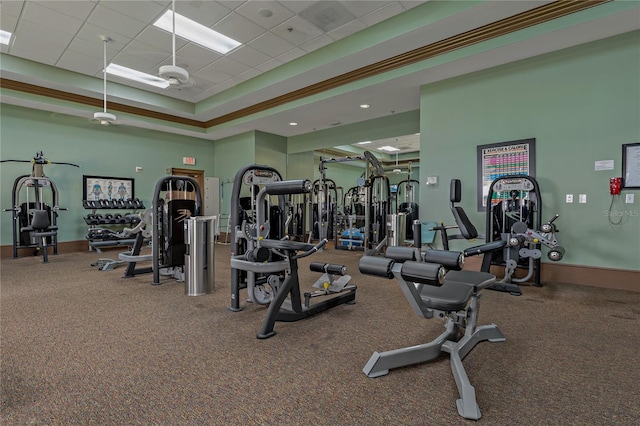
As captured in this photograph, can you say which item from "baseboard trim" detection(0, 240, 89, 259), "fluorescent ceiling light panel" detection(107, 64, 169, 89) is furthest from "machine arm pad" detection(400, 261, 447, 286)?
"baseboard trim" detection(0, 240, 89, 259)

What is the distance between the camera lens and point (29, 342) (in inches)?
96.3

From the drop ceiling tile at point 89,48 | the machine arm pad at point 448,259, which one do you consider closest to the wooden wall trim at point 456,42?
the drop ceiling tile at point 89,48

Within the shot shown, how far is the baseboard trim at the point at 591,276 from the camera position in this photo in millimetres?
3887

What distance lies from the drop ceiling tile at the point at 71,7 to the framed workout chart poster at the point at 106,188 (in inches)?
165

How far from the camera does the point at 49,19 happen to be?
4719 millimetres

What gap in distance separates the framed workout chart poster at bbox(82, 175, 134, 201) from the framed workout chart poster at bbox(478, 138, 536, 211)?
26.7 ft

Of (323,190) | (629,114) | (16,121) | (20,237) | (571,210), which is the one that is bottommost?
(20,237)

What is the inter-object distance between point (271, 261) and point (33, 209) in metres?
6.40

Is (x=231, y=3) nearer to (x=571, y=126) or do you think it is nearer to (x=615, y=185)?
A: (x=571, y=126)

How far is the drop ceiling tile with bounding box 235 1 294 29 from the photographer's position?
4340mm

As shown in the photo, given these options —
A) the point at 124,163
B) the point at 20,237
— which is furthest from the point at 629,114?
the point at 20,237

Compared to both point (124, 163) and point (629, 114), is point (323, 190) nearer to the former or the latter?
point (124, 163)

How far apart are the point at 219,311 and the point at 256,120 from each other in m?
5.79

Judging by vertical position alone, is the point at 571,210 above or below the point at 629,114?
below
